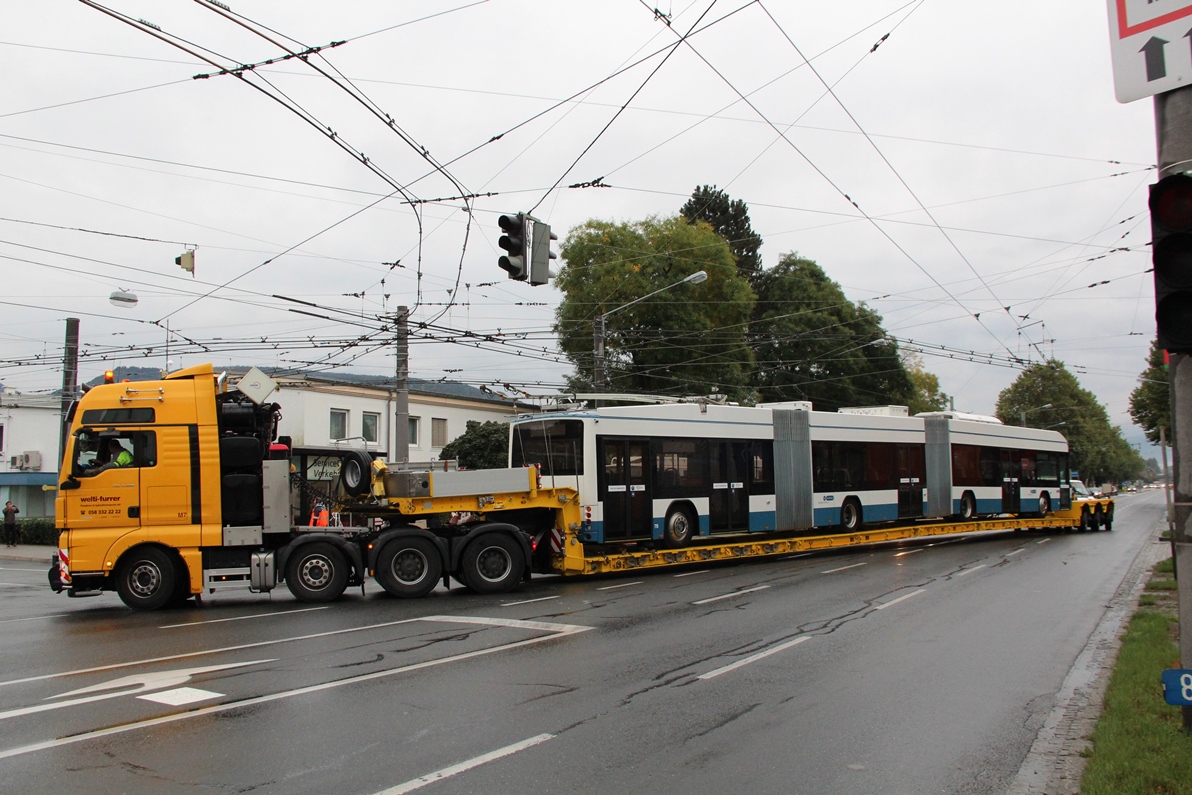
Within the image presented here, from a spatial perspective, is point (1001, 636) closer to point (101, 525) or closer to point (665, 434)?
point (665, 434)

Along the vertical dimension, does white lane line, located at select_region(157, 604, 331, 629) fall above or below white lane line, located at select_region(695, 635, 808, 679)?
above

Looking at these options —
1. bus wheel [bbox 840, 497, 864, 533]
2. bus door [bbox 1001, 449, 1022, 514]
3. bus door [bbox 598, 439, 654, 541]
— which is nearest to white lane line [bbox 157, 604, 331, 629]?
bus door [bbox 598, 439, 654, 541]

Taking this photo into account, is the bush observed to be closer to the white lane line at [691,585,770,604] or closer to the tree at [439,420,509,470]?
the tree at [439,420,509,470]

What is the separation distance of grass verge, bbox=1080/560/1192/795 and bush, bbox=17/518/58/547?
115 ft

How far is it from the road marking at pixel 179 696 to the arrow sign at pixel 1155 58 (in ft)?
26.8

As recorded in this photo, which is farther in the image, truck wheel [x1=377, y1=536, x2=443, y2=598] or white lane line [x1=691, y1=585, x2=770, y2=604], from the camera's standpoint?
truck wheel [x1=377, y1=536, x2=443, y2=598]

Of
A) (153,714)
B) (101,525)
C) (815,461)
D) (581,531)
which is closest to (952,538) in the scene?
(815,461)

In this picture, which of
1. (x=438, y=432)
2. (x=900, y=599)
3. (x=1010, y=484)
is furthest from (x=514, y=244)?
(x=438, y=432)

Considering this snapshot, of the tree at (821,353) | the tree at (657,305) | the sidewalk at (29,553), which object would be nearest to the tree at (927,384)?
the tree at (821,353)

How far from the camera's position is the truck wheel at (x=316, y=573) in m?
13.9

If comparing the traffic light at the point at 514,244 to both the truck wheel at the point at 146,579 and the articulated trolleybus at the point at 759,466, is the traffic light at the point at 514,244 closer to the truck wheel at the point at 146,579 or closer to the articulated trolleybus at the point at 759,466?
the articulated trolleybus at the point at 759,466

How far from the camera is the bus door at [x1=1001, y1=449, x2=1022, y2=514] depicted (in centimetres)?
2906

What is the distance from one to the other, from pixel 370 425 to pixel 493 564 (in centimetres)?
2721

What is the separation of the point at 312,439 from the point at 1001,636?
104ft
